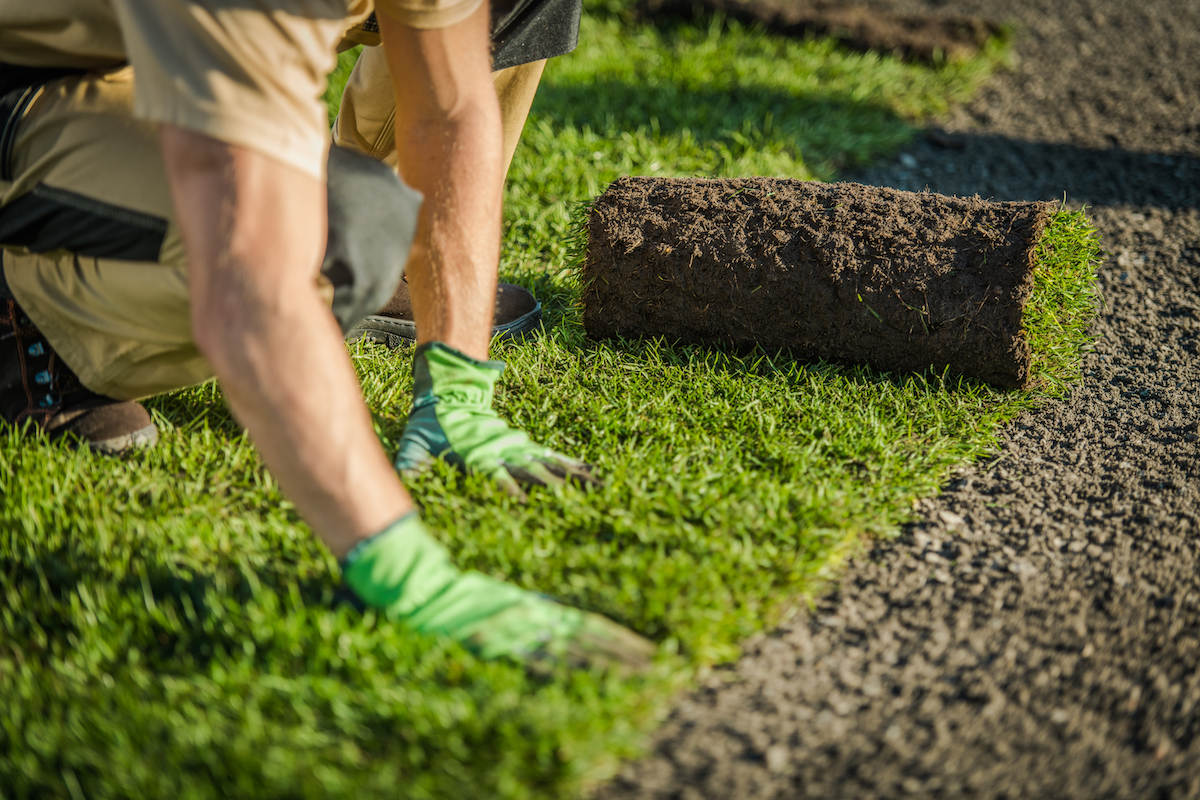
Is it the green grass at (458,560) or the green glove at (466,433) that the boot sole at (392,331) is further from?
the green glove at (466,433)

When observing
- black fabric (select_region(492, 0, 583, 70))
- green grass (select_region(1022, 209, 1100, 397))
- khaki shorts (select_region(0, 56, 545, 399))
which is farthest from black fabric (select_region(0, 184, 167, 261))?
green grass (select_region(1022, 209, 1100, 397))

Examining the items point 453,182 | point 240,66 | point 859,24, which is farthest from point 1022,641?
point 859,24

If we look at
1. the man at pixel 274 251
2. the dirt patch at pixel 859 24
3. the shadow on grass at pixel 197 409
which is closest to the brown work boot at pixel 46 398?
the man at pixel 274 251

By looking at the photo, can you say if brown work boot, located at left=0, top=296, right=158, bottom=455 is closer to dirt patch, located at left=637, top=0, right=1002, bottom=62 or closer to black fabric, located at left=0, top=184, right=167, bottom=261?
black fabric, located at left=0, top=184, right=167, bottom=261

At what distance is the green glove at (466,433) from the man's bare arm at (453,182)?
7 cm

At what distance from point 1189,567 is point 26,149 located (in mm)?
2725

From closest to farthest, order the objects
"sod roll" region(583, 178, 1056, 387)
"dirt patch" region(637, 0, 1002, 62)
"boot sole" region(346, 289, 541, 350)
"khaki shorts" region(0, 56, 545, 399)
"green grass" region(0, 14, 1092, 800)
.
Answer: "green grass" region(0, 14, 1092, 800), "khaki shorts" region(0, 56, 545, 399), "sod roll" region(583, 178, 1056, 387), "boot sole" region(346, 289, 541, 350), "dirt patch" region(637, 0, 1002, 62)

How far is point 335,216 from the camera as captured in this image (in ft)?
5.91

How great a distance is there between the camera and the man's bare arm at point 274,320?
1.37m

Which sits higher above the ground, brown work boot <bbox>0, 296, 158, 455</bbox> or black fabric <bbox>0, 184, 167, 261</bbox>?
black fabric <bbox>0, 184, 167, 261</bbox>

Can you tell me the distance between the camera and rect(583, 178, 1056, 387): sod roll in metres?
2.38

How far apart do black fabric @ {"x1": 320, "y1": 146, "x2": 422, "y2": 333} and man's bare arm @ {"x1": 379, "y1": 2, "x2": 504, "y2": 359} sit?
0.23 meters

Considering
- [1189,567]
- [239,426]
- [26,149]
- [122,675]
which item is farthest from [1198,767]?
[26,149]

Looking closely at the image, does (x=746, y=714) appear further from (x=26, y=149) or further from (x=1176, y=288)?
(x=1176, y=288)
